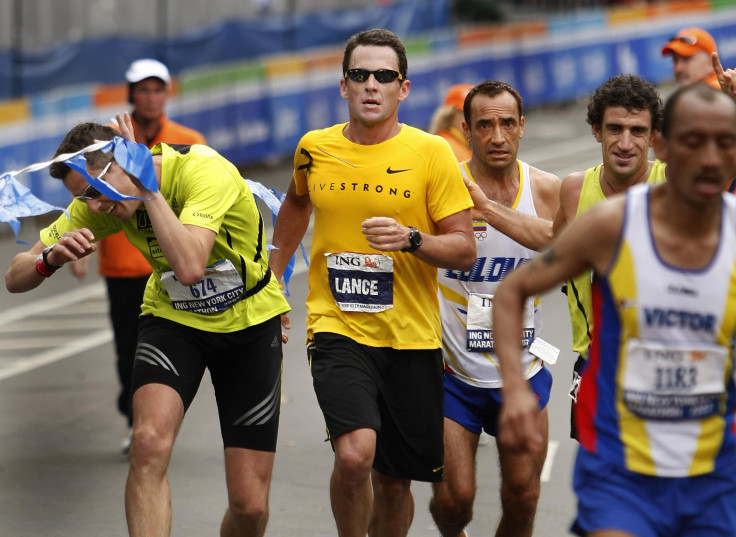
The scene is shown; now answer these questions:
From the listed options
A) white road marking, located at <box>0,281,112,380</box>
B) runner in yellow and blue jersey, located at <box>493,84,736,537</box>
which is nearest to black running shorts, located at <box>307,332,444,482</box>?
runner in yellow and blue jersey, located at <box>493,84,736,537</box>

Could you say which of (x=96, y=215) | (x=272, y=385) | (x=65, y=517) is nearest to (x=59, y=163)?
(x=96, y=215)

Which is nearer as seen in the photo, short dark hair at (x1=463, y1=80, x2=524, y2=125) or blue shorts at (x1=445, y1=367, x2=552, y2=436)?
blue shorts at (x1=445, y1=367, x2=552, y2=436)

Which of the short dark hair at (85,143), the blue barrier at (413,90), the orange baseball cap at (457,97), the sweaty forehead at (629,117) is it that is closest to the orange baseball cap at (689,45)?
the orange baseball cap at (457,97)

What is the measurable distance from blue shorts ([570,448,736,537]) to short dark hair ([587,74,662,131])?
2304 millimetres

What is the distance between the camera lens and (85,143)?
224 inches

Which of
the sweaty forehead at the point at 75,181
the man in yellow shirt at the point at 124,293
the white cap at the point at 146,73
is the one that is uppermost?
the sweaty forehead at the point at 75,181

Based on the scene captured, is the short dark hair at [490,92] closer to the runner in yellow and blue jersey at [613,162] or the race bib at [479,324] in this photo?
the runner in yellow and blue jersey at [613,162]

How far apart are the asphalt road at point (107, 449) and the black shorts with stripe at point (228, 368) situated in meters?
1.21

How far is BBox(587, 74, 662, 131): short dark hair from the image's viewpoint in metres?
Result: 6.07

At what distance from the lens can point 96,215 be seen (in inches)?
239

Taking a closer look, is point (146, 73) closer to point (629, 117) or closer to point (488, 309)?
point (488, 309)

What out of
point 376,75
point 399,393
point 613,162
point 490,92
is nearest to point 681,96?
point 613,162

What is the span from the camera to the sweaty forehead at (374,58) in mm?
6137

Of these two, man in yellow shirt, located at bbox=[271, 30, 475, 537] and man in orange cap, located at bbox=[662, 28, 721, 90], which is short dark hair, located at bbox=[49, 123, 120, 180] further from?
man in orange cap, located at bbox=[662, 28, 721, 90]
